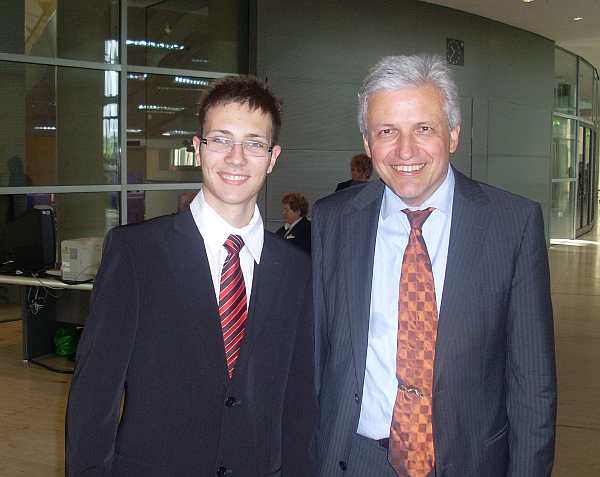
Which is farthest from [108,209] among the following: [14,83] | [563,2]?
[563,2]

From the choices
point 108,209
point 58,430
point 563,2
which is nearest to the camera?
point 58,430

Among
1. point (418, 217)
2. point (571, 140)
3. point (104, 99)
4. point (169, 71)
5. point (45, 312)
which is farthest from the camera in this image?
point (571, 140)

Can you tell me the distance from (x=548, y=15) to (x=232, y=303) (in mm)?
A: 12186

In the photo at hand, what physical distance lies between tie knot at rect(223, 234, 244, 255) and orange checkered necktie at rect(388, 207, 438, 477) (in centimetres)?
45

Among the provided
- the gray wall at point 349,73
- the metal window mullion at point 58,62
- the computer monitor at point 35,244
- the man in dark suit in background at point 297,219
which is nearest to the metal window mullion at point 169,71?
the metal window mullion at point 58,62

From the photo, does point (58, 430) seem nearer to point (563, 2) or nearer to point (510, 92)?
point (563, 2)

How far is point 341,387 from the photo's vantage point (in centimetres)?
196

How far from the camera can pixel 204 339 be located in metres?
1.65

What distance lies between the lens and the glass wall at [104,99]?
325 inches

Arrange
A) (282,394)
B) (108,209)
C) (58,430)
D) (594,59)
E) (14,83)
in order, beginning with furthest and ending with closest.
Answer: (594,59), (108,209), (14,83), (58,430), (282,394)

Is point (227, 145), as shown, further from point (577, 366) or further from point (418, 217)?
point (577, 366)

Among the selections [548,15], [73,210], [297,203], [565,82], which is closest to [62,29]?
[73,210]

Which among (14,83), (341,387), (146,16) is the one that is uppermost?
(146,16)

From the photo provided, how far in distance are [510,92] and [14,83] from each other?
9.09 metres
